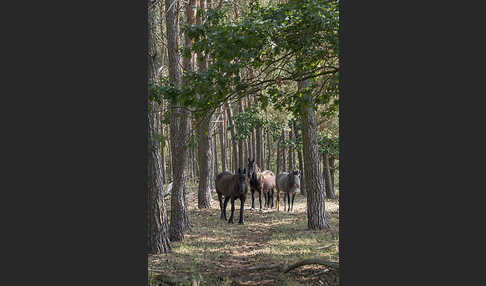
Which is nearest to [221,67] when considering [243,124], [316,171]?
[316,171]

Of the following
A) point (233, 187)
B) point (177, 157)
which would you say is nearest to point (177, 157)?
point (177, 157)

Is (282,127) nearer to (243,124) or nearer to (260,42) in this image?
(243,124)

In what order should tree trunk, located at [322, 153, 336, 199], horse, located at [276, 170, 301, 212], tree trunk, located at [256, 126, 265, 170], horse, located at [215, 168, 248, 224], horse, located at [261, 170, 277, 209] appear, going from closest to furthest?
1. horse, located at [215, 168, 248, 224]
2. horse, located at [276, 170, 301, 212]
3. horse, located at [261, 170, 277, 209]
4. tree trunk, located at [322, 153, 336, 199]
5. tree trunk, located at [256, 126, 265, 170]

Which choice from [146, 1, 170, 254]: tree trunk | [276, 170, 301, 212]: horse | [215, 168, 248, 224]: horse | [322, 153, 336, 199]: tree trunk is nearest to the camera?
[146, 1, 170, 254]: tree trunk

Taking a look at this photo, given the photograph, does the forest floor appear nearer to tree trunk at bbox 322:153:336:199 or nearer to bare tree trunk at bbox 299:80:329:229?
bare tree trunk at bbox 299:80:329:229

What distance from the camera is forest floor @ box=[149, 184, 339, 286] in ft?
21.2

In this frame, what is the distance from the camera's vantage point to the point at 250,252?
8.44 m

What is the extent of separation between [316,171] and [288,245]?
244cm

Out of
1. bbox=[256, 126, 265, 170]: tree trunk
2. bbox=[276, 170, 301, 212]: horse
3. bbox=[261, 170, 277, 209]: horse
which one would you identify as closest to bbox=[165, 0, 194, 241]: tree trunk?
bbox=[276, 170, 301, 212]: horse

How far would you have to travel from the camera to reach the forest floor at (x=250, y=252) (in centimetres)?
646

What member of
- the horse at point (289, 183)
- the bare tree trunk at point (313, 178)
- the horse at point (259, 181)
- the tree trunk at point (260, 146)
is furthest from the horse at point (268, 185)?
the bare tree trunk at point (313, 178)

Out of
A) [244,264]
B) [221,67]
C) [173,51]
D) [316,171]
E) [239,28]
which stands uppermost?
[173,51]

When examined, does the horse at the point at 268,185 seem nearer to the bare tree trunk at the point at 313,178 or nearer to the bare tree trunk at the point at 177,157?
the bare tree trunk at the point at 313,178

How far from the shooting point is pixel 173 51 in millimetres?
9453
